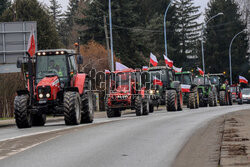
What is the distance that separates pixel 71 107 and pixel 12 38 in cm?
1467

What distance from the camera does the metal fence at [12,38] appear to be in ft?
105

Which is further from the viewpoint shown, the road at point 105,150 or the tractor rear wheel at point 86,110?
A: the tractor rear wheel at point 86,110

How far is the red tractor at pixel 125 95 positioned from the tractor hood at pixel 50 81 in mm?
7796

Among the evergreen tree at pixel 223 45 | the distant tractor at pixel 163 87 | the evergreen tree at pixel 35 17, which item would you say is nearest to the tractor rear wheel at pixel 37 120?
the distant tractor at pixel 163 87

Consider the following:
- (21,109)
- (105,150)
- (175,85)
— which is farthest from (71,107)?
(175,85)

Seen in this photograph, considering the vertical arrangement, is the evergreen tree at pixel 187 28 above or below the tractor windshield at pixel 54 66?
above

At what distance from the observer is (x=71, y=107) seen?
62.3ft

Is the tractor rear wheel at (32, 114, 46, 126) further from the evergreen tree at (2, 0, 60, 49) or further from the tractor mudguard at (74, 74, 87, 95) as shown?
the evergreen tree at (2, 0, 60, 49)

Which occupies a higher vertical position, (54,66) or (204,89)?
(54,66)

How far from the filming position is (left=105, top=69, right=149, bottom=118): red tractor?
90.9 feet

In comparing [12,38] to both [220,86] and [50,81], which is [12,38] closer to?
[50,81]

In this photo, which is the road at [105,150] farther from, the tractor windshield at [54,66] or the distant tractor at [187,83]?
the distant tractor at [187,83]

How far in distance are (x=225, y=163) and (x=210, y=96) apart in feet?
107

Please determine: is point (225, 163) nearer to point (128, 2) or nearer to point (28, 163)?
point (28, 163)
